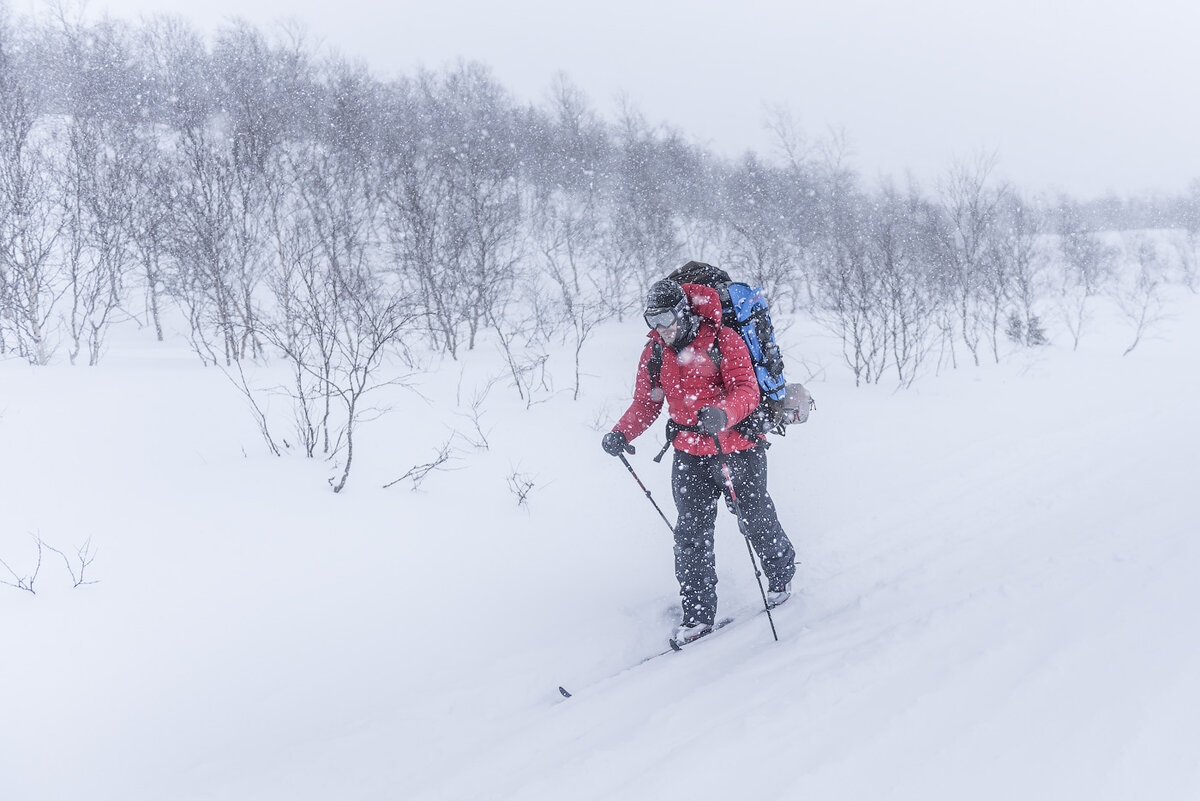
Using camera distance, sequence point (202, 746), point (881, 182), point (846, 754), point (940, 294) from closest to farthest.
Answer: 1. point (846, 754)
2. point (202, 746)
3. point (940, 294)
4. point (881, 182)

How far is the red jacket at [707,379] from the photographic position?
2705 mm

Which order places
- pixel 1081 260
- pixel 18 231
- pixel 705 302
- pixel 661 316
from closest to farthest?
A: pixel 661 316
pixel 705 302
pixel 18 231
pixel 1081 260

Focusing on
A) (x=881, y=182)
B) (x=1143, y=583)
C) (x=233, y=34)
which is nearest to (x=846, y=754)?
(x=1143, y=583)

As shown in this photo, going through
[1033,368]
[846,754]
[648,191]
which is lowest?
[1033,368]

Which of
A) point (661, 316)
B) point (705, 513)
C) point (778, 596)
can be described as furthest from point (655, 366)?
point (778, 596)

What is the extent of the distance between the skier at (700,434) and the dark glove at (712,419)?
0.10 feet

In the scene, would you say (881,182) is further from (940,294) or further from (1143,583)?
(1143,583)

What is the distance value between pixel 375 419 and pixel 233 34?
106ft

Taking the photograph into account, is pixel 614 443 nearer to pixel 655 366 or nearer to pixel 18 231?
pixel 655 366

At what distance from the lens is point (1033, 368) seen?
11.6 metres

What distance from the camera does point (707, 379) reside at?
2830 millimetres

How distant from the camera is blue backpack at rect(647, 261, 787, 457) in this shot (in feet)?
9.68

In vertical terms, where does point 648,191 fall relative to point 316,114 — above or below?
below

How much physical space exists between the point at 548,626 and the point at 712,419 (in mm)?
1606
